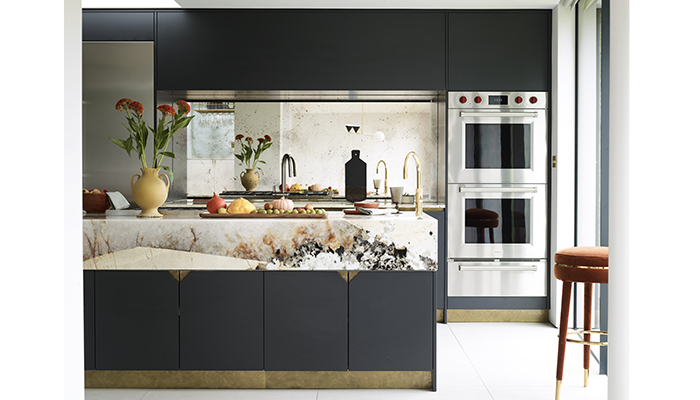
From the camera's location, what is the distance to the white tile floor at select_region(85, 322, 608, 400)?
251 centimetres

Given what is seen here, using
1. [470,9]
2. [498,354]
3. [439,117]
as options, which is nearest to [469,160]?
[439,117]

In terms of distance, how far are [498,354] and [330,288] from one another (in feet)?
4.59

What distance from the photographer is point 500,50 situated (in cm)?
401

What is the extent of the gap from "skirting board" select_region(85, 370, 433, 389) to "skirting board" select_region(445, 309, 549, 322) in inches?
59.7

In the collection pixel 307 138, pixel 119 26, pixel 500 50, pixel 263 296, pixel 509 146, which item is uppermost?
pixel 119 26

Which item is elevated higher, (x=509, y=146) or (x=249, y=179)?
(x=509, y=146)

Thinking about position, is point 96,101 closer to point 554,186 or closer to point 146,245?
point 146,245

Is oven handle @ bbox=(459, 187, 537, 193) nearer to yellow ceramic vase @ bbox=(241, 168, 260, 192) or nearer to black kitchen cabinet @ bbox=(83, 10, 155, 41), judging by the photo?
yellow ceramic vase @ bbox=(241, 168, 260, 192)

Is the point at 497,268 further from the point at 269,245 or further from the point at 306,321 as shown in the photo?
the point at 269,245

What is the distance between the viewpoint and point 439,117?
420 cm

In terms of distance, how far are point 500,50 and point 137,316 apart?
330 centimetres
